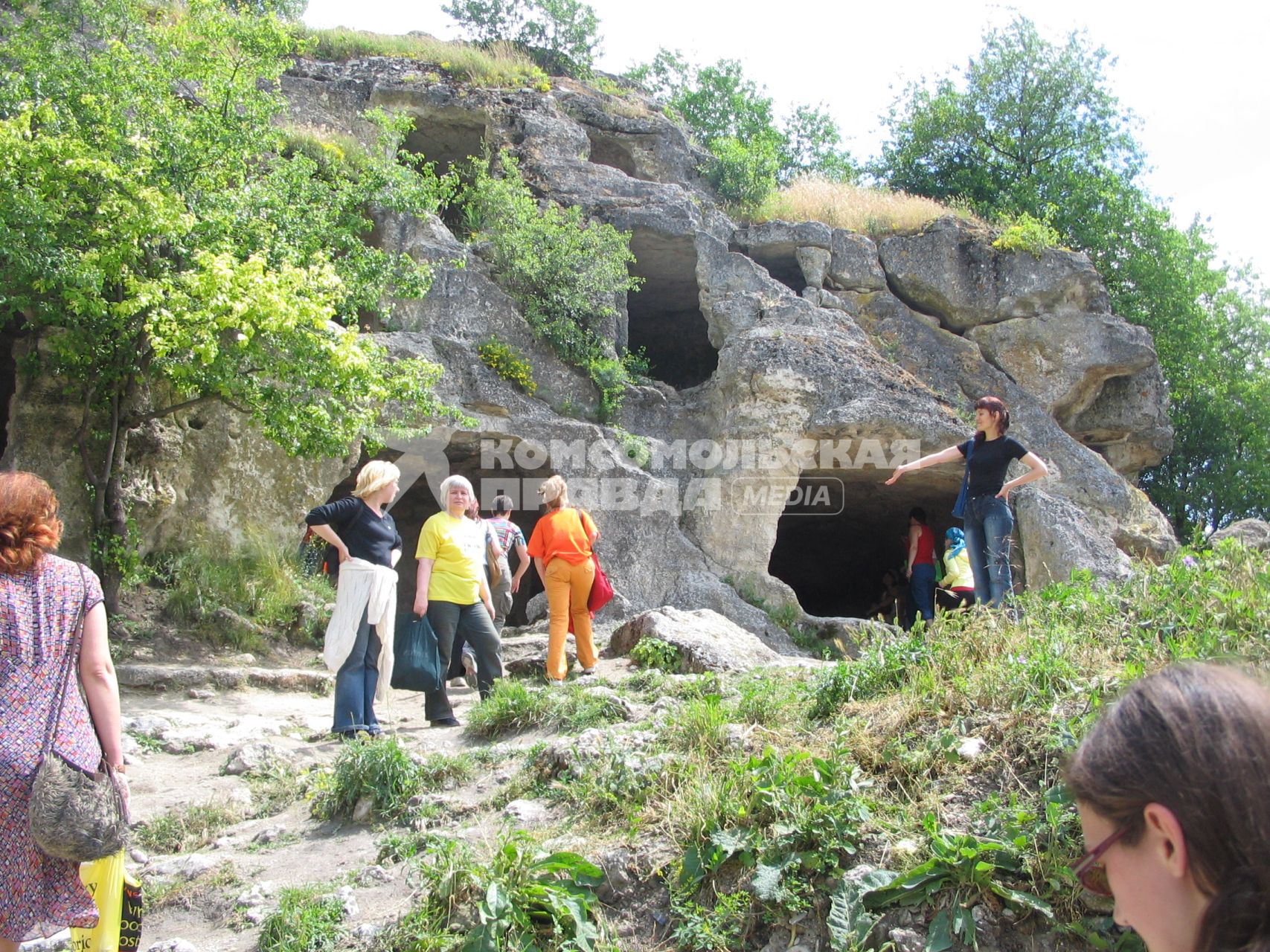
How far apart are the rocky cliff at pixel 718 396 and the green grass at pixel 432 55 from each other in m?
0.40

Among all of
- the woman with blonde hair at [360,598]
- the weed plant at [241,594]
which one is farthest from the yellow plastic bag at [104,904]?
the weed plant at [241,594]

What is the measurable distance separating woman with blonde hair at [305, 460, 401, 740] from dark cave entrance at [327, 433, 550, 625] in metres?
5.40

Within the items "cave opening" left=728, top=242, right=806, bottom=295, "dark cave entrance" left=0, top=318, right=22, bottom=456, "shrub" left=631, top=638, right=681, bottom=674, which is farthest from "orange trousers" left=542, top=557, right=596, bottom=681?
"cave opening" left=728, top=242, right=806, bottom=295

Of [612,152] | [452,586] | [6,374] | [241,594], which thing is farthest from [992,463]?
[612,152]

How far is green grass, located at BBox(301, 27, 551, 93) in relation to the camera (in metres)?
15.6

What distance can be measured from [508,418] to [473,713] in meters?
6.19

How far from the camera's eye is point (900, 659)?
487 centimetres

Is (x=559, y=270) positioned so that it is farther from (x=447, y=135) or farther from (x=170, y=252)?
(x=170, y=252)

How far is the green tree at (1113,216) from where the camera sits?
1861 cm

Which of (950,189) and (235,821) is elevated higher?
(950,189)

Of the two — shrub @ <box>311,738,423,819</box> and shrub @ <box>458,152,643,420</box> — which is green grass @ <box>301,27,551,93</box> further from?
shrub @ <box>311,738,423,819</box>

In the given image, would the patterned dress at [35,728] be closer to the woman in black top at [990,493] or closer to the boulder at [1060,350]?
the woman in black top at [990,493]

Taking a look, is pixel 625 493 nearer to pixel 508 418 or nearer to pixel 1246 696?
pixel 508 418

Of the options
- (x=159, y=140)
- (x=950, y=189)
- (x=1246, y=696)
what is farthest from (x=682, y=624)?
(x=950, y=189)
